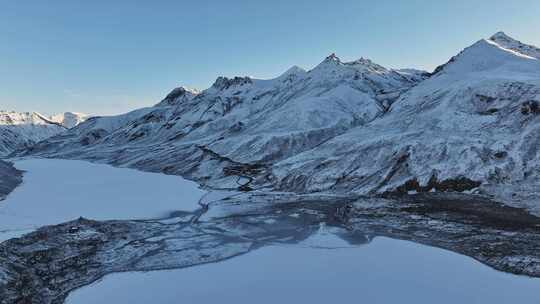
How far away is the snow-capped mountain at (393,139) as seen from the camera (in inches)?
2137

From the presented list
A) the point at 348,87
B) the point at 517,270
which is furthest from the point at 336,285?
the point at 348,87

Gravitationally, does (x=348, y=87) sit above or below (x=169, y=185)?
above

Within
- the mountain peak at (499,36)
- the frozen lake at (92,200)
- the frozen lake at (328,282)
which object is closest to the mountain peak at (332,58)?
the mountain peak at (499,36)

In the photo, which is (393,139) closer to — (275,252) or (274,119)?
(275,252)

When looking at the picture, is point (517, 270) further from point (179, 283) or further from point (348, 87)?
point (348, 87)

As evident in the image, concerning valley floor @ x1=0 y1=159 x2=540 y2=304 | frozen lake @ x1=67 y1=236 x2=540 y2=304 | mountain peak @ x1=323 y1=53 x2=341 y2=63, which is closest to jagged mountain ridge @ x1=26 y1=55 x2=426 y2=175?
mountain peak @ x1=323 y1=53 x2=341 y2=63

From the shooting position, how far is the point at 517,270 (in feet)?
89.8

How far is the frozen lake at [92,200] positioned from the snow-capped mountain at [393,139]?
11.2m

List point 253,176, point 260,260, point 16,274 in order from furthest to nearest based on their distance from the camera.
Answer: point 253,176 → point 260,260 → point 16,274

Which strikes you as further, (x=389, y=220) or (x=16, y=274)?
(x=389, y=220)

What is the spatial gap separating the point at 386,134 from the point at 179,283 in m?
56.1

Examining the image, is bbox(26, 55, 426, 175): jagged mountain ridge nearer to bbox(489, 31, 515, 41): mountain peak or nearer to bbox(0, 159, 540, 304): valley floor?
bbox(489, 31, 515, 41): mountain peak

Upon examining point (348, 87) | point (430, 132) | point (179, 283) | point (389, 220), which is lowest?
point (179, 283)

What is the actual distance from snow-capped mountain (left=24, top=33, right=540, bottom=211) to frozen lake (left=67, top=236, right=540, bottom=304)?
22.7 m
